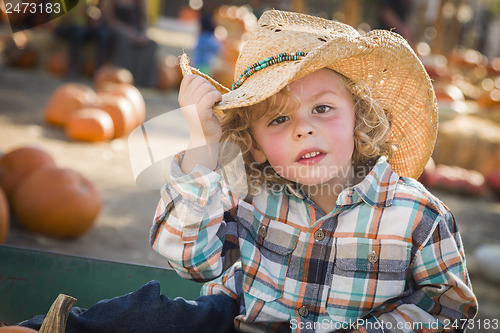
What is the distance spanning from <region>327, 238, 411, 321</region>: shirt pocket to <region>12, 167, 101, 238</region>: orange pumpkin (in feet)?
6.94

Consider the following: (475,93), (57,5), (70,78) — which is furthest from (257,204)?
(475,93)

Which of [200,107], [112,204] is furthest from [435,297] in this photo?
[112,204]

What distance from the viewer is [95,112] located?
575 centimetres

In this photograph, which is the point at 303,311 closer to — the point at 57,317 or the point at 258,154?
the point at 258,154

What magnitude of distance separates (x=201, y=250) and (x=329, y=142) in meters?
0.47

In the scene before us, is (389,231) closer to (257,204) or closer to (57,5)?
(257,204)

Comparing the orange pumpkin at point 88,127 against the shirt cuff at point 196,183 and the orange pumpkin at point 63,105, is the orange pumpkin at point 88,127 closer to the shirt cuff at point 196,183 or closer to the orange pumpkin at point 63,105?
the orange pumpkin at point 63,105

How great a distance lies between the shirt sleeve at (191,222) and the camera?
5.25 feet

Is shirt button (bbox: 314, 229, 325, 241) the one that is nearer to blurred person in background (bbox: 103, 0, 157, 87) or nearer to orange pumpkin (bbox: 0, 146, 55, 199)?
orange pumpkin (bbox: 0, 146, 55, 199)

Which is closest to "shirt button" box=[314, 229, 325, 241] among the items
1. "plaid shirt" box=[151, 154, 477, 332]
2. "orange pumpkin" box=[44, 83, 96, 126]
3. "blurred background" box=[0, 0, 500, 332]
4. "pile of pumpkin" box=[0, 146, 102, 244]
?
"plaid shirt" box=[151, 154, 477, 332]

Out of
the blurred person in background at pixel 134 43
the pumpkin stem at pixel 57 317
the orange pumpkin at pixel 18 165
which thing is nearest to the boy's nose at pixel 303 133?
the pumpkin stem at pixel 57 317

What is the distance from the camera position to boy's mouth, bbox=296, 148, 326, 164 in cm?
164

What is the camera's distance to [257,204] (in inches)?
70.7

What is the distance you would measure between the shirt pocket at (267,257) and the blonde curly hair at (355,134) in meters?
0.16
